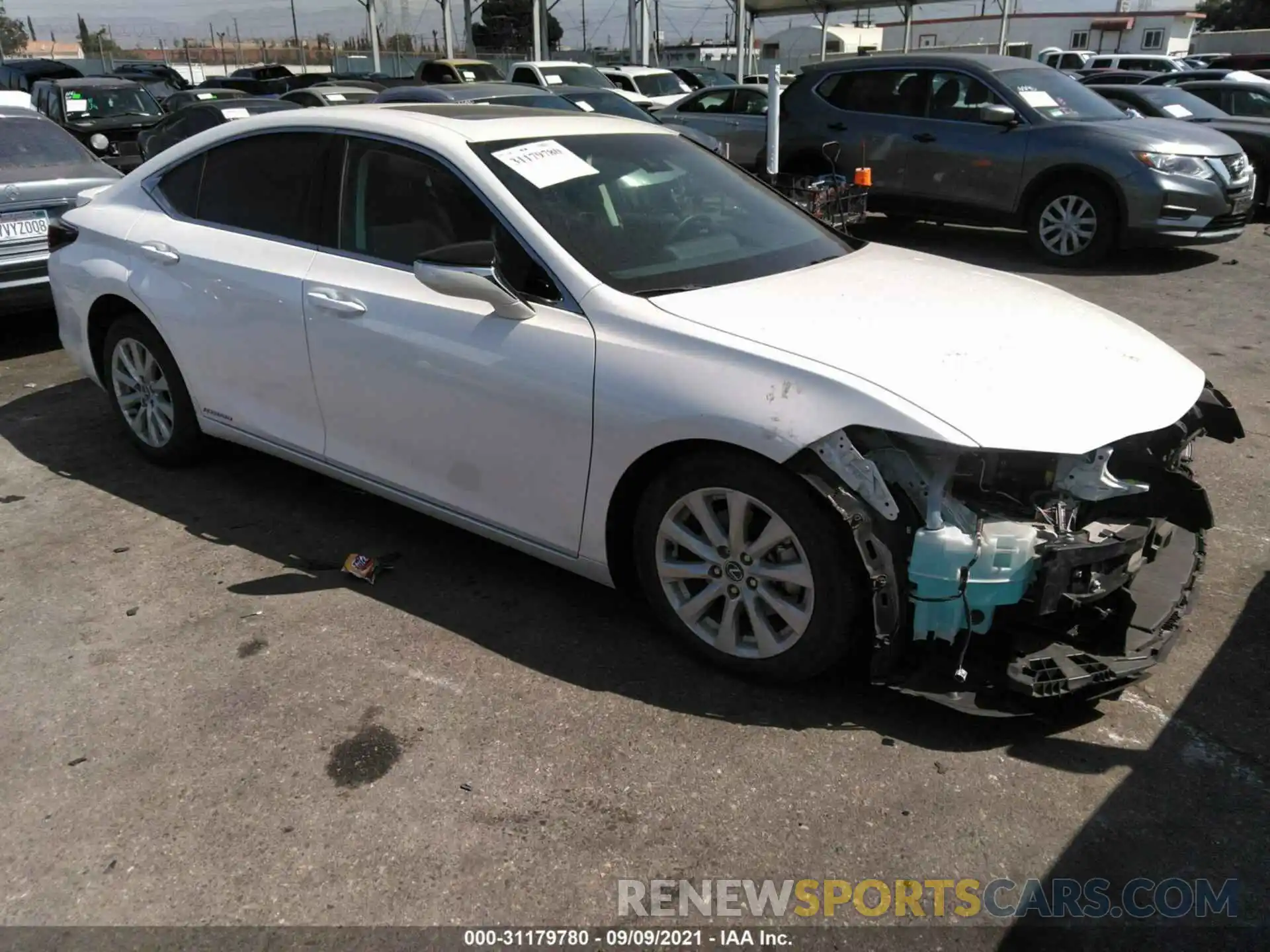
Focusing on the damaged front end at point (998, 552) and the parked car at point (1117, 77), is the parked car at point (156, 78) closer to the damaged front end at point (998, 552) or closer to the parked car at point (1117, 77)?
the parked car at point (1117, 77)

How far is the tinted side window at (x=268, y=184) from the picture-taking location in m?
4.09

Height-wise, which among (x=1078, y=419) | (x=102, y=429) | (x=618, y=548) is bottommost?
(x=102, y=429)

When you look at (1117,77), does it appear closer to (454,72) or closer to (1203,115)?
(1203,115)

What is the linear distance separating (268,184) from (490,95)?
265 inches

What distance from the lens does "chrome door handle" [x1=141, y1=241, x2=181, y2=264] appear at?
444cm

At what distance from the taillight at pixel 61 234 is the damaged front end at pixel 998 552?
4.00m

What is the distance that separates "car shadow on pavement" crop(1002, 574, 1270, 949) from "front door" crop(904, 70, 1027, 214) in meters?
7.32

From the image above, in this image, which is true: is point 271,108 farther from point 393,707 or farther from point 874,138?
point 393,707

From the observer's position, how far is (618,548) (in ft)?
11.1

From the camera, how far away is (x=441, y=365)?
138 inches

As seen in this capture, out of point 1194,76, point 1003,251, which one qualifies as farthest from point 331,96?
point 1194,76

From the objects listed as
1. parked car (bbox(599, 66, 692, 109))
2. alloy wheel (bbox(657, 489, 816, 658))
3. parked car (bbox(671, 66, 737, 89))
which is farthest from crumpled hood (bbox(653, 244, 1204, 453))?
parked car (bbox(671, 66, 737, 89))

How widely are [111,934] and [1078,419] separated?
8.92 feet

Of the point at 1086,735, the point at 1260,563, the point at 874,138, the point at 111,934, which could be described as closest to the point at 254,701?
the point at 111,934
